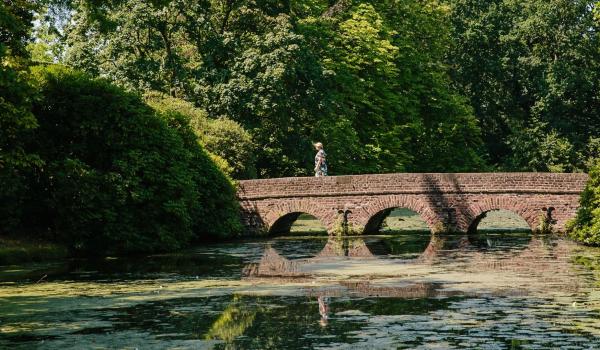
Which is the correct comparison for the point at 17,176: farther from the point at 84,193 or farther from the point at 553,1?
the point at 553,1

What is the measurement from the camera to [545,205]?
29.8m

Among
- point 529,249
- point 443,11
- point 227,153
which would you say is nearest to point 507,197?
point 529,249

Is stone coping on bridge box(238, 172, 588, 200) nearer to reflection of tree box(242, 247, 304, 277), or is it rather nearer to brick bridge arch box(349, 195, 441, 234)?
brick bridge arch box(349, 195, 441, 234)

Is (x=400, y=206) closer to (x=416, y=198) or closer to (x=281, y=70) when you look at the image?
(x=416, y=198)

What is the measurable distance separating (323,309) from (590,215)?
13.4 meters

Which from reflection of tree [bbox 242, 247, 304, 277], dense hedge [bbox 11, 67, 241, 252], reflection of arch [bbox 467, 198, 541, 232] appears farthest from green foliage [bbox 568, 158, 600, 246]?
dense hedge [bbox 11, 67, 241, 252]

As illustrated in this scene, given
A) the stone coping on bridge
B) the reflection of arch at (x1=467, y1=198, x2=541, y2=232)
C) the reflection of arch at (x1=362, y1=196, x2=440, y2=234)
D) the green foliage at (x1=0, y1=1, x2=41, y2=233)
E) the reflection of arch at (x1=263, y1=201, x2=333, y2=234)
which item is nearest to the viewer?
the green foliage at (x1=0, y1=1, x2=41, y2=233)

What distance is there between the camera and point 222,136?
35188 mm

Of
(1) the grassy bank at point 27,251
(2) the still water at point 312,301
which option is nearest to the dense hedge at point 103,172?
(1) the grassy bank at point 27,251

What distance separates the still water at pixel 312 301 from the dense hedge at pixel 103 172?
1618mm

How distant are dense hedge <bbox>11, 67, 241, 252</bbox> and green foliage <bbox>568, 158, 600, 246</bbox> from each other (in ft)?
30.3

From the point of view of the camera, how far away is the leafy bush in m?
34.7

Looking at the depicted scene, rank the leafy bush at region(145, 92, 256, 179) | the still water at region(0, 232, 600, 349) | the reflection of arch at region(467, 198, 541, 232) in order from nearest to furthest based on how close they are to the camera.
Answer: the still water at region(0, 232, 600, 349), the reflection of arch at region(467, 198, 541, 232), the leafy bush at region(145, 92, 256, 179)

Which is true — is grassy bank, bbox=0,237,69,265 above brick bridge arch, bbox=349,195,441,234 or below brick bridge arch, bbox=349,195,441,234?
below
